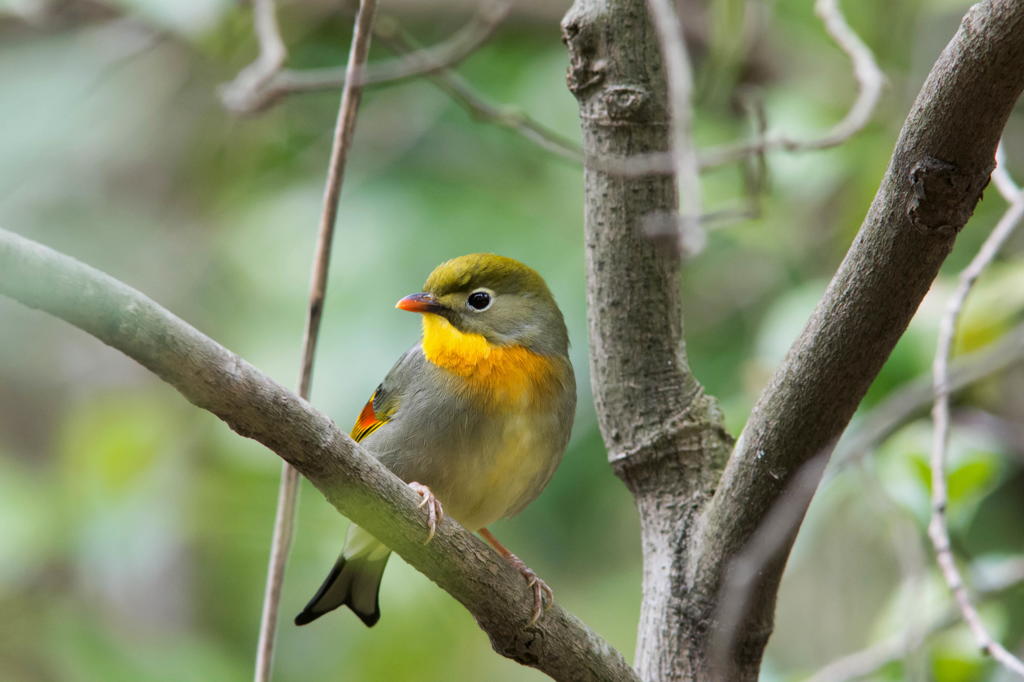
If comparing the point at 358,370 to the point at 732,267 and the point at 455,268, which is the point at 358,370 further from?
the point at 732,267

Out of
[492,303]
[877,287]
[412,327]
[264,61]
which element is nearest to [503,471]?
[492,303]

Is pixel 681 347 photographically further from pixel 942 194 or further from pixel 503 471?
pixel 942 194

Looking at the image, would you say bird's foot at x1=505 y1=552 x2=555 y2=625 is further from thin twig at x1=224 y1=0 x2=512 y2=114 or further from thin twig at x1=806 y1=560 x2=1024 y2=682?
thin twig at x1=224 y1=0 x2=512 y2=114

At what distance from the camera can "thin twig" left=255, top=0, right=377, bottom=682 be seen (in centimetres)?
245

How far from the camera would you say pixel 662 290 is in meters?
2.53

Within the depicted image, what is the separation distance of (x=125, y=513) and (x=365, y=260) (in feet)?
4.87

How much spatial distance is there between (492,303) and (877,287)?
5.92 ft

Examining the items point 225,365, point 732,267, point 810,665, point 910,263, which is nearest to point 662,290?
point 910,263

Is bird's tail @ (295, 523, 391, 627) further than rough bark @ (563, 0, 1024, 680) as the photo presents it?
Yes

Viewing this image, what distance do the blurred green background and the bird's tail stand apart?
733 mm

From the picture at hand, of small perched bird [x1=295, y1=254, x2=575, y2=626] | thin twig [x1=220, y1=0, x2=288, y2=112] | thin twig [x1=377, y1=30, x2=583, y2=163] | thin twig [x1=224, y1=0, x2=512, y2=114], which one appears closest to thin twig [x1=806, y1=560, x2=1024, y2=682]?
small perched bird [x1=295, y1=254, x2=575, y2=626]

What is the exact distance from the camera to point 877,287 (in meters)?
1.90

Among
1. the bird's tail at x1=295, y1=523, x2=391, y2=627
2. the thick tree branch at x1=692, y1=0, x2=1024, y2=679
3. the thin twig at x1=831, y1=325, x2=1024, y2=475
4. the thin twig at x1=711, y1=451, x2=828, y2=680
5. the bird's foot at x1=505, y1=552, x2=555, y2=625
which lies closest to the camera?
the thick tree branch at x1=692, y1=0, x2=1024, y2=679

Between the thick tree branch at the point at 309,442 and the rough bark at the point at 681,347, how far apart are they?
28 cm
